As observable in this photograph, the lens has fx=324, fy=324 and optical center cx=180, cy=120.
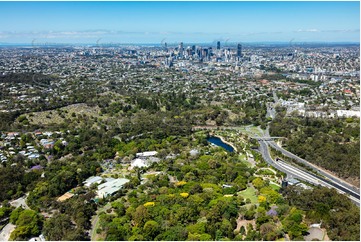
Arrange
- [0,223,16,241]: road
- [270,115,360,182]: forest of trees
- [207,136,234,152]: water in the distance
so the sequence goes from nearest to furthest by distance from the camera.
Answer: [0,223,16,241]: road
[270,115,360,182]: forest of trees
[207,136,234,152]: water in the distance

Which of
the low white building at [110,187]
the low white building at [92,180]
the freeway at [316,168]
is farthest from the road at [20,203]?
the freeway at [316,168]

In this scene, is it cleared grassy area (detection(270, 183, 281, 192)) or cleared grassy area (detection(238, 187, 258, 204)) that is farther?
cleared grassy area (detection(270, 183, 281, 192))

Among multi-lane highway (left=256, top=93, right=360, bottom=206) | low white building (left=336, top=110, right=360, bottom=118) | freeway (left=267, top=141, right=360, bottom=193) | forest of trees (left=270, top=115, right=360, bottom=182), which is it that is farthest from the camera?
low white building (left=336, top=110, right=360, bottom=118)

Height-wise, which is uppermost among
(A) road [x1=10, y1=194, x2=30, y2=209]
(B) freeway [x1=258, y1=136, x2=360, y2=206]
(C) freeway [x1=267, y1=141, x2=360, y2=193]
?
(A) road [x1=10, y1=194, x2=30, y2=209]

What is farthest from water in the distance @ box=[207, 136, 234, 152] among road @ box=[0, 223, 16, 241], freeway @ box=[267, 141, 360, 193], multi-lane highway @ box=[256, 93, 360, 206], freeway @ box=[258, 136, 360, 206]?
road @ box=[0, 223, 16, 241]

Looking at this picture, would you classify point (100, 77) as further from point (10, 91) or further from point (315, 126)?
point (315, 126)

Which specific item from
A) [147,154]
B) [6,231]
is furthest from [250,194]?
[6,231]

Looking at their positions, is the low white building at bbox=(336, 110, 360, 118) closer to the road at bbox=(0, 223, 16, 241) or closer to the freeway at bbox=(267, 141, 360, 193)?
the freeway at bbox=(267, 141, 360, 193)

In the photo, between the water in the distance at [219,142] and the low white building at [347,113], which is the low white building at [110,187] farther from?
the low white building at [347,113]

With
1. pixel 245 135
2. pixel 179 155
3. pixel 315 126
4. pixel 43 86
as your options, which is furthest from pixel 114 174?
pixel 43 86
